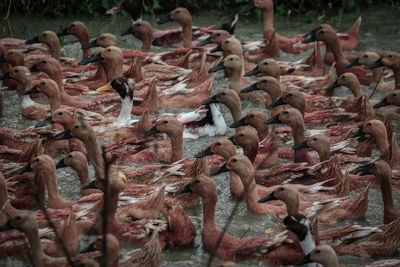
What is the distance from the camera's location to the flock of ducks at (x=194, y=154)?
5457mm

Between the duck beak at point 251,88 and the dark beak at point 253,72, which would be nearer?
the duck beak at point 251,88

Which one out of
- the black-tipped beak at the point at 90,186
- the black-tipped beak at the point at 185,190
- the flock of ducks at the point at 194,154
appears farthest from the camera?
the black-tipped beak at the point at 90,186

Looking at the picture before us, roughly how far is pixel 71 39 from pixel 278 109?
4905 millimetres

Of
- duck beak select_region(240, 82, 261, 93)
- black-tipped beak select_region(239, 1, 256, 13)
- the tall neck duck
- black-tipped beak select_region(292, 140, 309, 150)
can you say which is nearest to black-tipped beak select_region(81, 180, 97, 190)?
black-tipped beak select_region(292, 140, 309, 150)

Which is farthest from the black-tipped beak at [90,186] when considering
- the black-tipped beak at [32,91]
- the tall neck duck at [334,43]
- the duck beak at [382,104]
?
the tall neck duck at [334,43]

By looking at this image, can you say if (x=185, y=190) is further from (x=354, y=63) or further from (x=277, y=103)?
(x=354, y=63)

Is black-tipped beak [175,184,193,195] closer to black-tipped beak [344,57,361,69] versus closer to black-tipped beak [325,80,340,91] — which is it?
black-tipped beak [325,80,340,91]

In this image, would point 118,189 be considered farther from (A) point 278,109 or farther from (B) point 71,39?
(B) point 71,39

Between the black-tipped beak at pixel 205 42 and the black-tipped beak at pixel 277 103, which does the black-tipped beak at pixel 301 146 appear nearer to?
the black-tipped beak at pixel 277 103

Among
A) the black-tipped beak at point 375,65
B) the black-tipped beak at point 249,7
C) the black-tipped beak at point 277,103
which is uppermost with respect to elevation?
the black-tipped beak at point 249,7

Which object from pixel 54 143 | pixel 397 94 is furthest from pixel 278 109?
pixel 54 143

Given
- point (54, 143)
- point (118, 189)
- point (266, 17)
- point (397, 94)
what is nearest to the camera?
point (118, 189)

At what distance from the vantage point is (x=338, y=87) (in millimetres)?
9656

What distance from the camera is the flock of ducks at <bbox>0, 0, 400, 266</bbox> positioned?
5457mm
